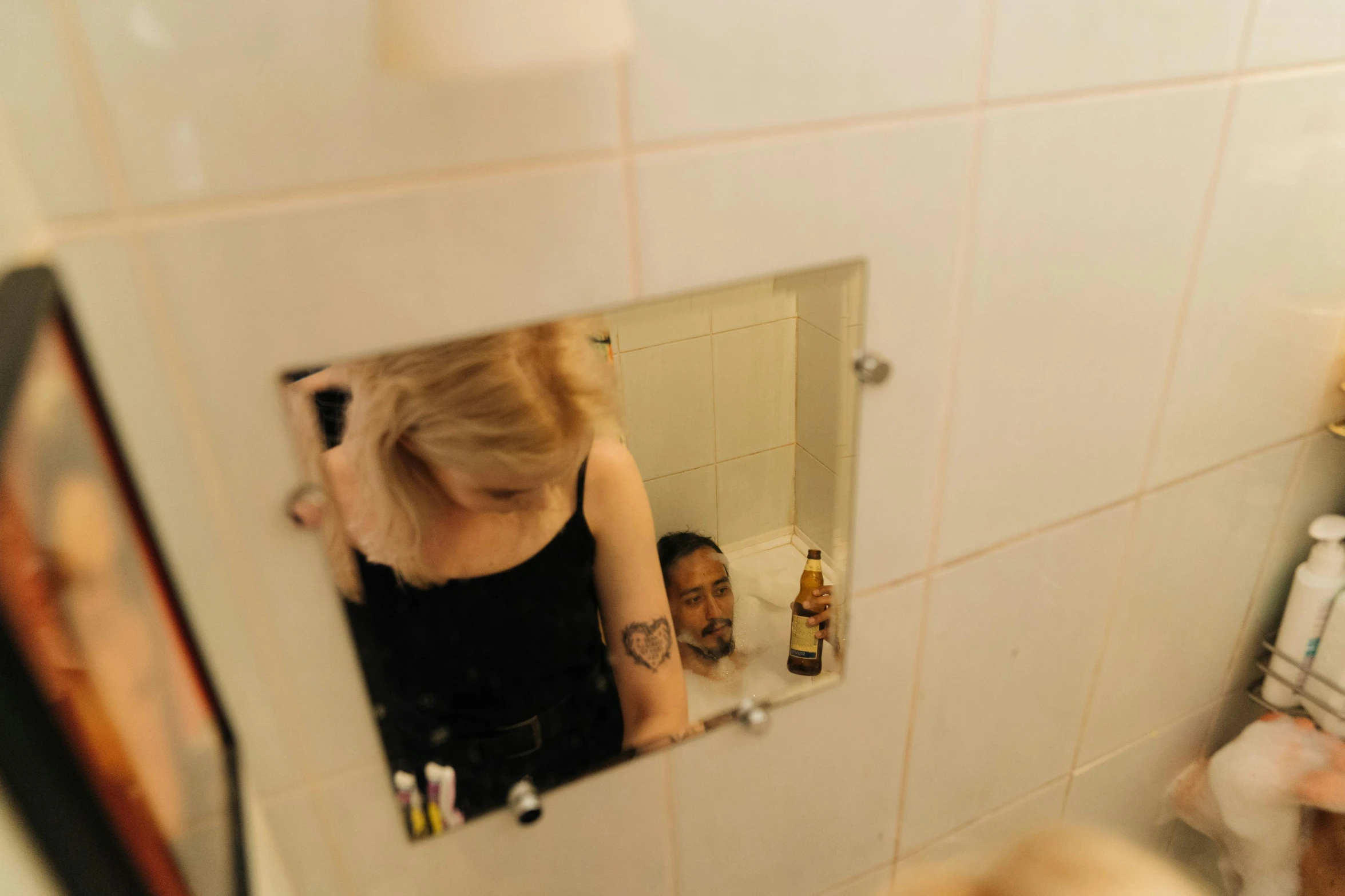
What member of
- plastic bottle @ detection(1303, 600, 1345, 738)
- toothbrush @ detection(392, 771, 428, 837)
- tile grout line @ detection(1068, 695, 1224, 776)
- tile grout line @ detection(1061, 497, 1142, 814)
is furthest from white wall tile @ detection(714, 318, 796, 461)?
plastic bottle @ detection(1303, 600, 1345, 738)

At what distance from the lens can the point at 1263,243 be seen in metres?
0.80

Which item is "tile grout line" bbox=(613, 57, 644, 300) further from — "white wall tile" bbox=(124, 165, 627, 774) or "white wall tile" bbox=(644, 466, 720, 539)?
"white wall tile" bbox=(644, 466, 720, 539)

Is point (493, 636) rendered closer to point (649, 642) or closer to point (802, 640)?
point (649, 642)

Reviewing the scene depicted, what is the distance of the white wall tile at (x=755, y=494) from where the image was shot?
0.70 meters

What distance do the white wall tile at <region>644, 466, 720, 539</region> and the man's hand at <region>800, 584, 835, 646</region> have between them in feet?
0.43

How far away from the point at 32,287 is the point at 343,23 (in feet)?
0.67

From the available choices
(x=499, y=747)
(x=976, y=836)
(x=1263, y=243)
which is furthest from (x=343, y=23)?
(x=976, y=836)

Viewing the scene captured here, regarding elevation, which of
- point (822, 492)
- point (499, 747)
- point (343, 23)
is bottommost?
point (499, 747)

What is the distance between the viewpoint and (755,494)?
2.34ft

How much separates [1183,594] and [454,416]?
0.92 meters

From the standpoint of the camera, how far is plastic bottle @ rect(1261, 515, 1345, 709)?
3.30 ft

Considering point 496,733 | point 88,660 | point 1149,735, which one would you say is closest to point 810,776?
point 496,733

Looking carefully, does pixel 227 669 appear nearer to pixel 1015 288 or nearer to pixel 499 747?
pixel 499 747

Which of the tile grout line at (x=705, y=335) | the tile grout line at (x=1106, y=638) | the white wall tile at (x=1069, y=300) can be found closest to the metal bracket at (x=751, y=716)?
the white wall tile at (x=1069, y=300)
